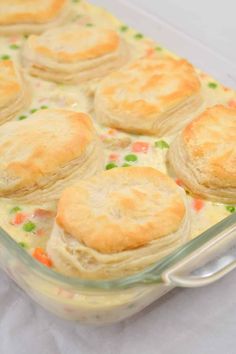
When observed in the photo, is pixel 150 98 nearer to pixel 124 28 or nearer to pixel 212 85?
pixel 212 85

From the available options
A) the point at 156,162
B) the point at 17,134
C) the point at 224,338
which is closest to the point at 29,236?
the point at 17,134

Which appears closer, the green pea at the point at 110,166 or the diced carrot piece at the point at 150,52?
the green pea at the point at 110,166

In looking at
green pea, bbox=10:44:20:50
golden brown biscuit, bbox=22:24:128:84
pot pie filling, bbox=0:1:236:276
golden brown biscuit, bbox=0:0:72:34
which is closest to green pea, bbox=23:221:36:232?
pot pie filling, bbox=0:1:236:276

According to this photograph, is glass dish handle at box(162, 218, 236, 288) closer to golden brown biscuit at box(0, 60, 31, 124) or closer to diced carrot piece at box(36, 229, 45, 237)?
diced carrot piece at box(36, 229, 45, 237)

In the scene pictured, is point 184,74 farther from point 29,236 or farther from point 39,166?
point 29,236

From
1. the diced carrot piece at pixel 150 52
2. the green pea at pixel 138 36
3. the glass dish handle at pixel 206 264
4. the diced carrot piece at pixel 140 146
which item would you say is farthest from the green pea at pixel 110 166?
the green pea at pixel 138 36

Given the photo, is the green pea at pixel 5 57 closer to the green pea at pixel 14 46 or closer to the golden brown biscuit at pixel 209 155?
the green pea at pixel 14 46

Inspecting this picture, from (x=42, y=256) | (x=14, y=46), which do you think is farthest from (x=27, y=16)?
(x=42, y=256)
